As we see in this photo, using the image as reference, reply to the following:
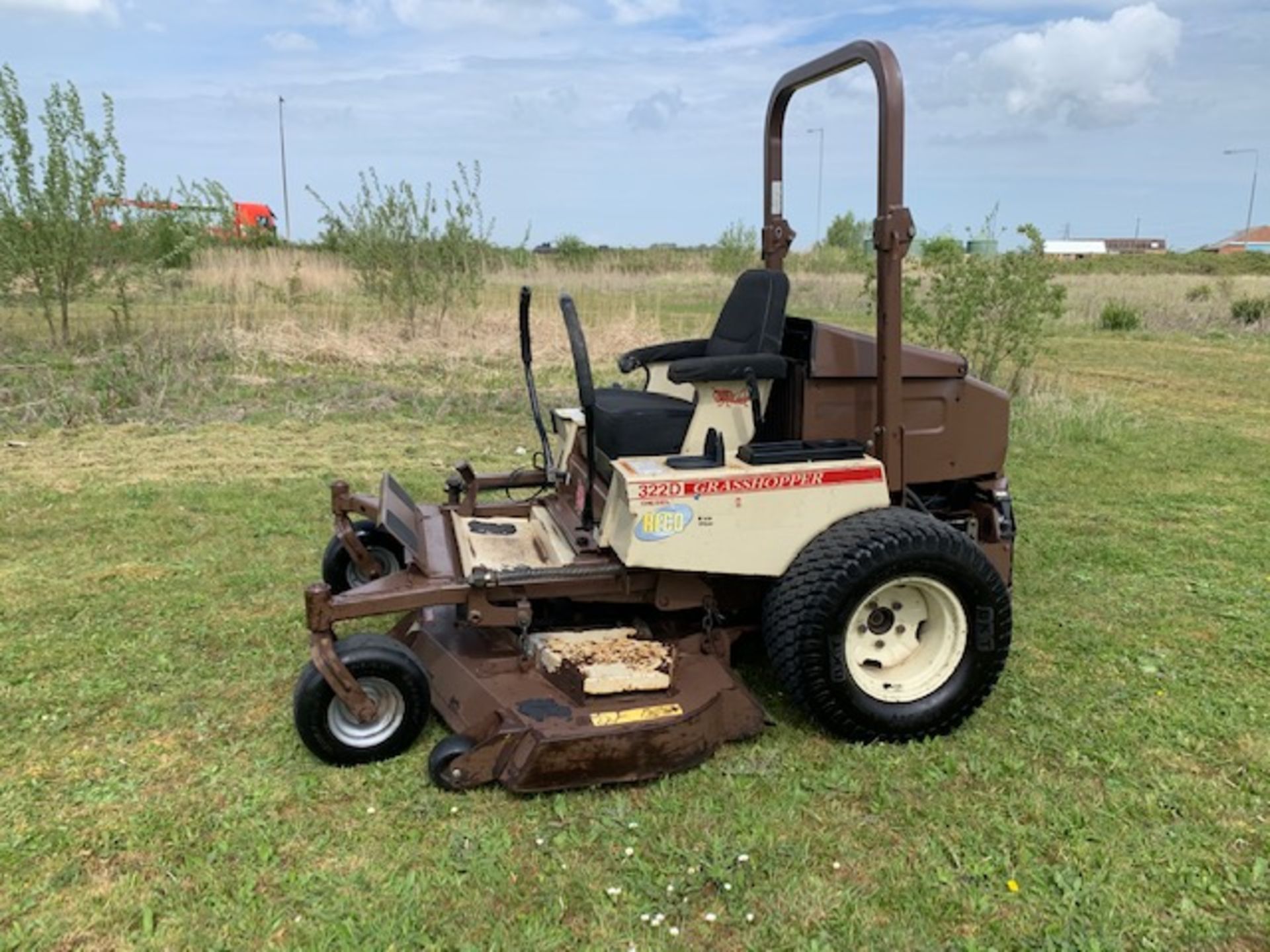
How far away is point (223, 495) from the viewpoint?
21.7ft

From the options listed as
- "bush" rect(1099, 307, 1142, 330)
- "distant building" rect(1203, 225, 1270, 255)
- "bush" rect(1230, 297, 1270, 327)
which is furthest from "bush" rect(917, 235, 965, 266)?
"distant building" rect(1203, 225, 1270, 255)

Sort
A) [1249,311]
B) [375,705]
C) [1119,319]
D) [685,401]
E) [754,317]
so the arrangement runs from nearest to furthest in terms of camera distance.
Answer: [375,705] < [754,317] < [685,401] < [1119,319] < [1249,311]

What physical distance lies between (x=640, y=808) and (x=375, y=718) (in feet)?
3.10

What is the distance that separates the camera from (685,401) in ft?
14.1

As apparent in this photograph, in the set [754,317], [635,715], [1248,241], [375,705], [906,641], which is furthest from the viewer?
[1248,241]

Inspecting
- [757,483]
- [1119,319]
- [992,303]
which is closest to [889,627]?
[757,483]

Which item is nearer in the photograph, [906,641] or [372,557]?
[906,641]

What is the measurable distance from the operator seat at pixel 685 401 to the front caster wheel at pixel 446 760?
4.10 feet

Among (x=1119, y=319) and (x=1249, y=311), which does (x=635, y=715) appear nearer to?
(x=1119, y=319)

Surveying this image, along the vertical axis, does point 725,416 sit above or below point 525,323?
below

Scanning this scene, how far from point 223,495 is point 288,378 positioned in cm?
452

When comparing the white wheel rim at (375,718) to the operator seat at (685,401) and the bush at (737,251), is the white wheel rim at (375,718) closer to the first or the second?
the operator seat at (685,401)

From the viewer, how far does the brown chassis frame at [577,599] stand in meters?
3.12

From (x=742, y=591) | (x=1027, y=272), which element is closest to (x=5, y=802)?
(x=742, y=591)
